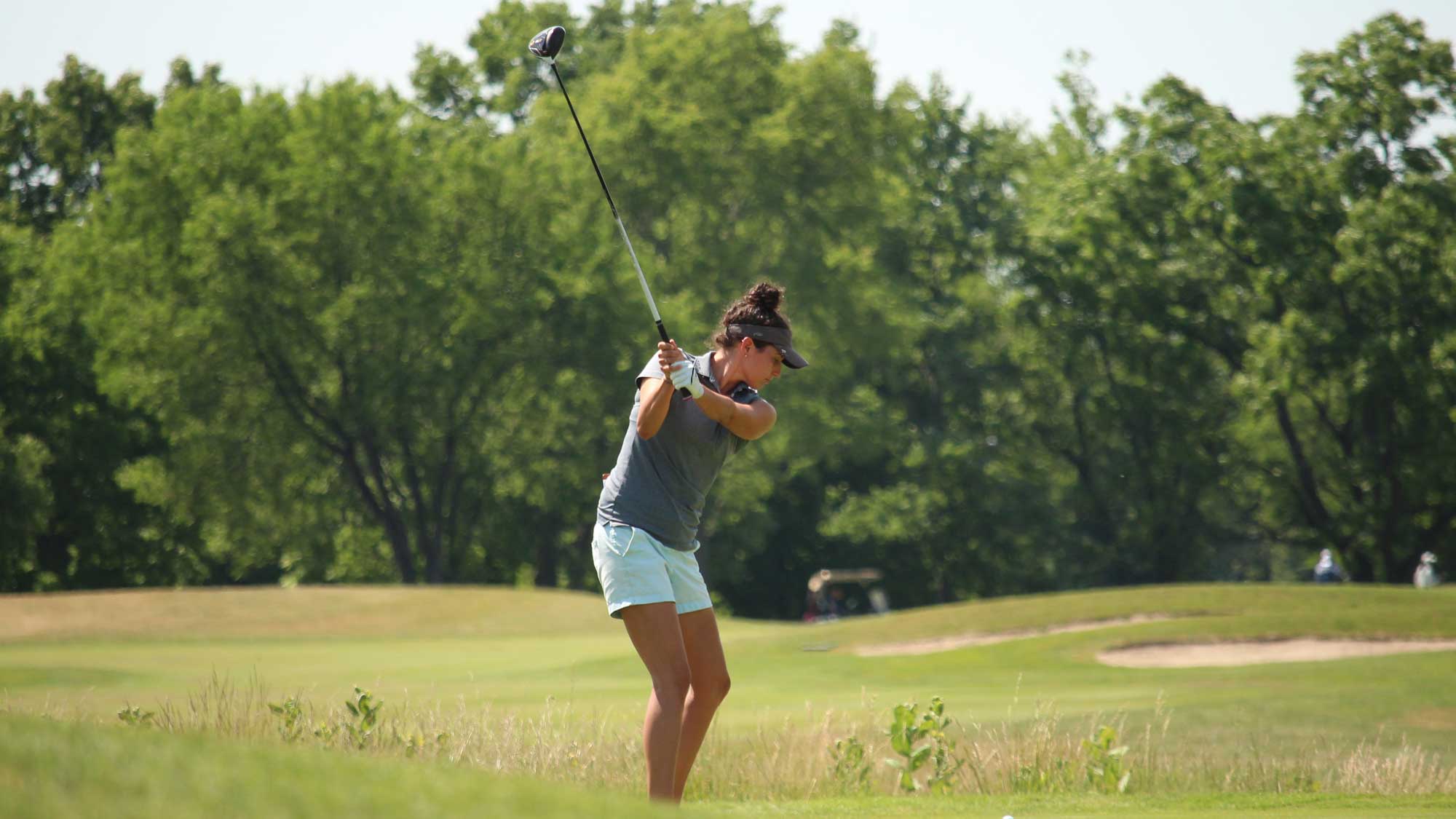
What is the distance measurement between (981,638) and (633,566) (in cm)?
1632

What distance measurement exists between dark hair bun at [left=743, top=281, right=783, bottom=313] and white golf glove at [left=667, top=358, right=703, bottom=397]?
2.07ft

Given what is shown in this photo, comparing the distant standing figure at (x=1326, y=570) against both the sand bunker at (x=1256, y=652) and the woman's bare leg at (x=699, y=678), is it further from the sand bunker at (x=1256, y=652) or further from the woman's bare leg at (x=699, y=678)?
the woman's bare leg at (x=699, y=678)

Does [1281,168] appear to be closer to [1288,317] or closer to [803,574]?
[1288,317]

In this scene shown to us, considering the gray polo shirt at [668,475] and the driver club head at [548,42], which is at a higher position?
the driver club head at [548,42]

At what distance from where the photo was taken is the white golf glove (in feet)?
19.9

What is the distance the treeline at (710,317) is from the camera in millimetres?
39000

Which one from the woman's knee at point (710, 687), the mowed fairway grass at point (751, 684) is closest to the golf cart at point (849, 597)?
the mowed fairway grass at point (751, 684)

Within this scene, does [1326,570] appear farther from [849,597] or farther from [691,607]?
[691,607]

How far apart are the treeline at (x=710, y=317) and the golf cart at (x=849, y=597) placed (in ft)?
2.44

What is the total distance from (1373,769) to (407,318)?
32.0m

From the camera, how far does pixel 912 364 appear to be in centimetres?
5522

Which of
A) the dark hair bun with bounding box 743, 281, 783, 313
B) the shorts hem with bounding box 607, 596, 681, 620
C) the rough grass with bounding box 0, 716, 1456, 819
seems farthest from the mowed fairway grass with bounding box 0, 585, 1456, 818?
the dark hair bun with bounding box 743, 281, 783, 313

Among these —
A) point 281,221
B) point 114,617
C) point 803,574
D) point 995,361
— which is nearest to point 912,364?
point 995,361

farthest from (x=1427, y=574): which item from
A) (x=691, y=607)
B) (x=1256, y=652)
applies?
(x=691, y=607)
